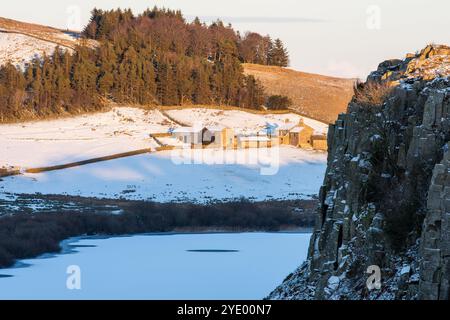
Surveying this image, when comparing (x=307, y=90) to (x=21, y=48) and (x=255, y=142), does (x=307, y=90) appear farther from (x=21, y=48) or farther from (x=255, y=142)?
(x=255, y=142)

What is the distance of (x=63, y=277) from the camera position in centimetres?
3350

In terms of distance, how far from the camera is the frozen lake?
29.8 m

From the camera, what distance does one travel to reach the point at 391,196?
1961cm

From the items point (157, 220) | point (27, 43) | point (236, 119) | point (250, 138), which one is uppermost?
point (27, 43)

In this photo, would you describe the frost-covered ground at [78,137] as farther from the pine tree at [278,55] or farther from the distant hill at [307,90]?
the pine tree at [278,55]

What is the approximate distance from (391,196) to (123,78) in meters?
81.3

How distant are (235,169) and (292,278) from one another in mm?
47119

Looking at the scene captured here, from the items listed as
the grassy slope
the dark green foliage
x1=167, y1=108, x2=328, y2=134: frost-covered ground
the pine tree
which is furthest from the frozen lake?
the pine tree

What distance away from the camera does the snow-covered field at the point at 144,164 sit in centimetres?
6662

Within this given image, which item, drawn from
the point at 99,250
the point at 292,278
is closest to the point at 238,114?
the point at 99,250

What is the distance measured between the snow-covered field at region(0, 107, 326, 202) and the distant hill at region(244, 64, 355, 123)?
20.6 meters

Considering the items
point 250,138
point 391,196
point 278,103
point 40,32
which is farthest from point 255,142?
point 391,196

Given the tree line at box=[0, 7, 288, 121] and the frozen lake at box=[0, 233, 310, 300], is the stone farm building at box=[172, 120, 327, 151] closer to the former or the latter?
the tree line at box=[0, 7, 288, 121]

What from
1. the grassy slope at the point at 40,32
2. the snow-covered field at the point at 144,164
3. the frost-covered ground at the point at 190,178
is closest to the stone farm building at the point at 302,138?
the snow-covered field at the point at 144,164
